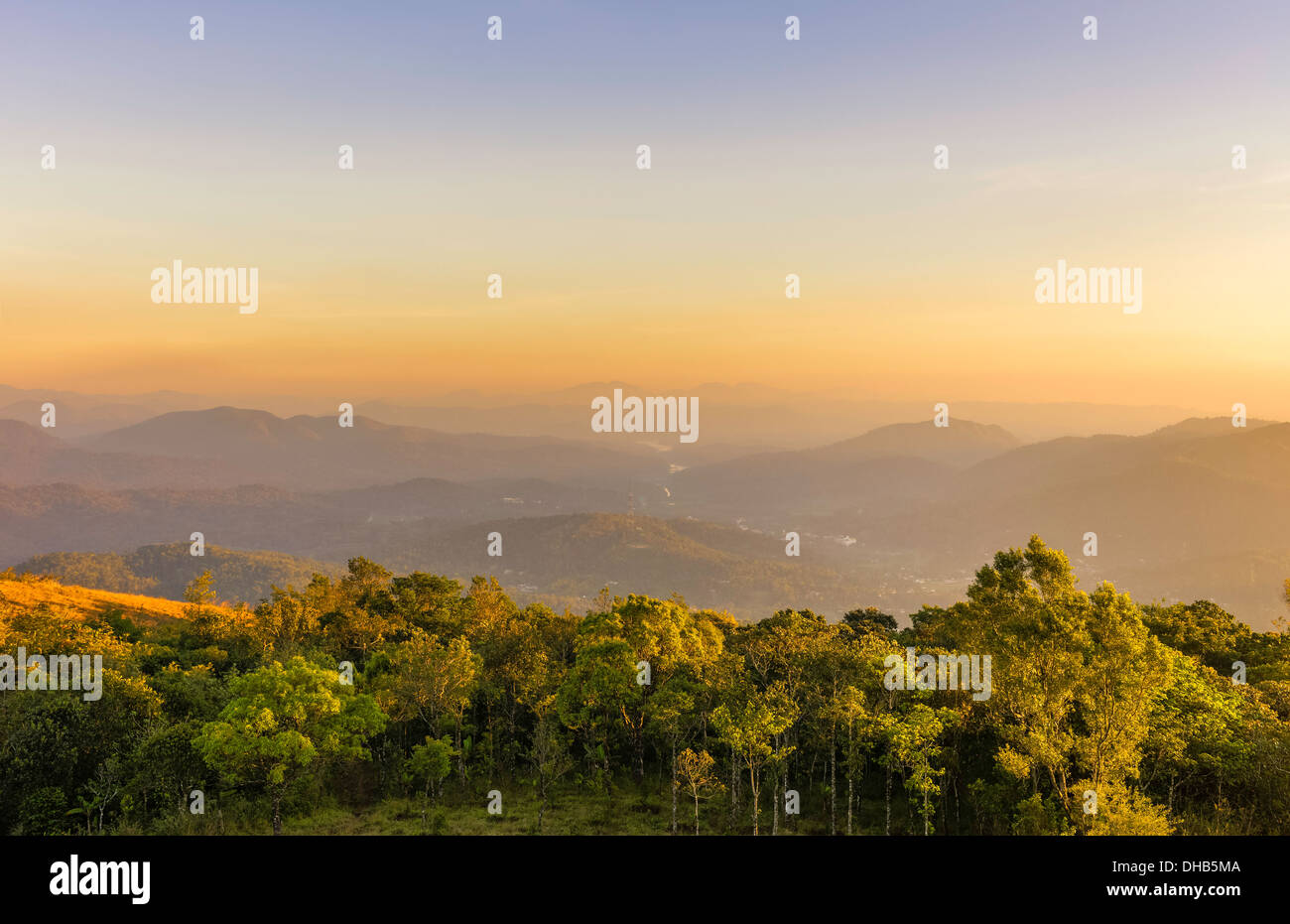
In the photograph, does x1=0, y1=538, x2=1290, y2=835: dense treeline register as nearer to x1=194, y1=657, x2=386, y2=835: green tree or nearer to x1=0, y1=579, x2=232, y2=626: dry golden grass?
x1=194, y1=657, x2=386, y2=835: green tree

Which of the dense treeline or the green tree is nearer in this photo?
the dense treeline

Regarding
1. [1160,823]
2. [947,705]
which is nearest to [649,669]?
[947,705]

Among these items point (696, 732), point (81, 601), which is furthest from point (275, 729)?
point (81, 601)

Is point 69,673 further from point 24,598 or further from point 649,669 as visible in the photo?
point 24,598

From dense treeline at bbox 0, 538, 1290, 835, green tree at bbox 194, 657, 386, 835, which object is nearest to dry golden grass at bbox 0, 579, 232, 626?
dense treeline at bbox 0, 538, 1290, 835

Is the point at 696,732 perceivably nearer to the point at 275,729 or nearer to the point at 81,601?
the point at 275,729

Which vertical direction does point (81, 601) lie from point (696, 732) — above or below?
above
